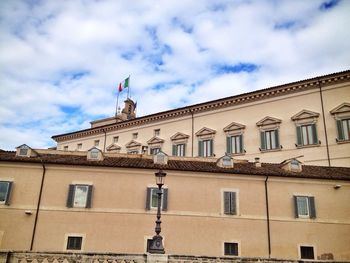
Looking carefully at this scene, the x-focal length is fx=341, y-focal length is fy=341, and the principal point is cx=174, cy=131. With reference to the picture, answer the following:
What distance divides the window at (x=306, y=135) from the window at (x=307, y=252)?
1092cm

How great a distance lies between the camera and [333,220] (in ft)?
74.0

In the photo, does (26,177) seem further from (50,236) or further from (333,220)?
(333,220)

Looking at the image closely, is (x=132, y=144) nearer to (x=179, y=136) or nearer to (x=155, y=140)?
(x=155, y=140)

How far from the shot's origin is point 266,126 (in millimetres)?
32844

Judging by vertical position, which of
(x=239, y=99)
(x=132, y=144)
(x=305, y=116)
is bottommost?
(x=305, y=116)

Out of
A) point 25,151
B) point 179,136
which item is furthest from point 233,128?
point 25,151

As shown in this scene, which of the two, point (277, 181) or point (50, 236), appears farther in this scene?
point (277, 181)

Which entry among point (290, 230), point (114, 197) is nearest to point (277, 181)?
point (290, 230)

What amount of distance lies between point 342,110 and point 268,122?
6507 millimetres

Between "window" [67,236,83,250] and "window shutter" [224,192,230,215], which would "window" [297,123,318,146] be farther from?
"window" [67,236,83,250]

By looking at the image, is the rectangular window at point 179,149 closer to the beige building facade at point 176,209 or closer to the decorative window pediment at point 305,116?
the decorative window pediment at point 305,116

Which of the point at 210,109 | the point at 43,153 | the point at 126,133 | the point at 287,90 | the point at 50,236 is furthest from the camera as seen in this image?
the point at 126,133

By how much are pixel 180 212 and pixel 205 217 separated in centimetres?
167

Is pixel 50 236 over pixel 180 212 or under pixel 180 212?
under
